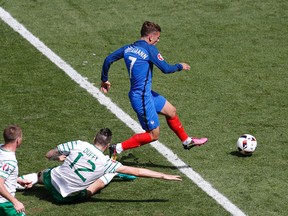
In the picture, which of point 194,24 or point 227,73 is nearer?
point 227,73

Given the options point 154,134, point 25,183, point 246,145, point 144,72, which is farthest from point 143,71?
point 25,183

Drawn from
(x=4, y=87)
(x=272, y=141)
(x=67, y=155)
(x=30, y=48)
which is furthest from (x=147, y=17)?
(x=67, y=155)

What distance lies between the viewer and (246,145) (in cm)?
1295

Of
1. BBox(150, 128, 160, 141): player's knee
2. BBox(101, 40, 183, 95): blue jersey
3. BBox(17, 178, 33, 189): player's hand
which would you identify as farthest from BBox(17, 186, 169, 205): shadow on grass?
BBox(101, 40, 183, 95): blue jersey

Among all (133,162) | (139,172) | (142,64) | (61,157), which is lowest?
(133,162)

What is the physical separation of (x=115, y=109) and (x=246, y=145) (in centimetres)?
288

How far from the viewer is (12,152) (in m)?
10.0

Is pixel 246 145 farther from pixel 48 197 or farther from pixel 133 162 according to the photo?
pixel 48 197

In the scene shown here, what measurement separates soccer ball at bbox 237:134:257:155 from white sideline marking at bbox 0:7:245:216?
0.90 m

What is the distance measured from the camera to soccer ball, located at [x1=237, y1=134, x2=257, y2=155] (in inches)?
510

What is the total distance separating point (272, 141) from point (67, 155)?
152 inches

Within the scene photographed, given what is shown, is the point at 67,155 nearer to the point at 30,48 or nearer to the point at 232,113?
the point at 232,113

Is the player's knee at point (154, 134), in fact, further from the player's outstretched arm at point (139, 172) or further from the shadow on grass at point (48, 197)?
the player's outstretched arm at point (139, 172)

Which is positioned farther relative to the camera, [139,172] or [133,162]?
[133,162]
